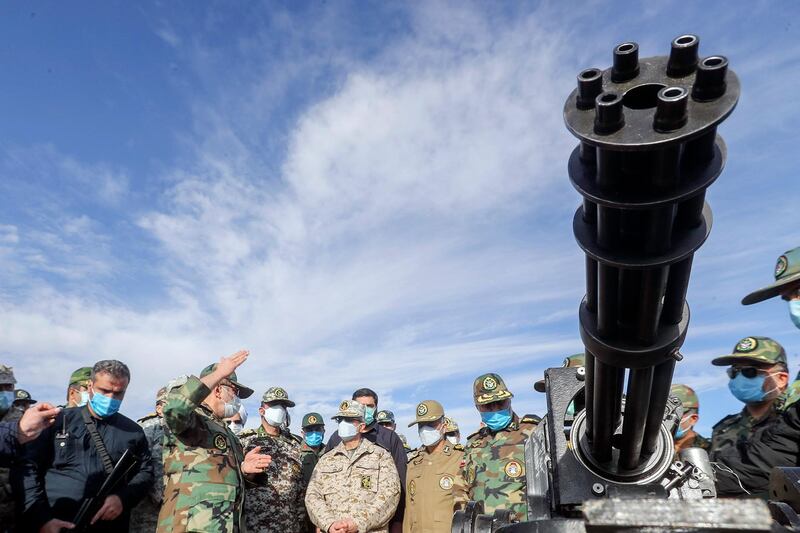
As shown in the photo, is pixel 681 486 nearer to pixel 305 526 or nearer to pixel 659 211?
pixel 659 211

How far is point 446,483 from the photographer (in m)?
7.52

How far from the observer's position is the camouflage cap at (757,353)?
5902 millimetres

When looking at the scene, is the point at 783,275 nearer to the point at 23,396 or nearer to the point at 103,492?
the point at 103,492

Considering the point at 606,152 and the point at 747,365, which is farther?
the point at 747,365

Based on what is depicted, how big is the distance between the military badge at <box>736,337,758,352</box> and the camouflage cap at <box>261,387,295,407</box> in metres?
5.93

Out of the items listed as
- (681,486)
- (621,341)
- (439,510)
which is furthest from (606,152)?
(439,510)

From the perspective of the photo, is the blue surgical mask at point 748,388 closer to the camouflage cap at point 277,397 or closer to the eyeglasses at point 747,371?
the eyeglasses at point 747,371

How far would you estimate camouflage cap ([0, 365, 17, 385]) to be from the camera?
21.9ft

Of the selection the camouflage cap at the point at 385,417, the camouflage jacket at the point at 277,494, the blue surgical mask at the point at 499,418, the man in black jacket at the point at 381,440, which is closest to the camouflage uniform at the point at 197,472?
the camouflage jacket at the point at 277,494

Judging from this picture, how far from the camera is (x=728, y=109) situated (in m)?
1.44

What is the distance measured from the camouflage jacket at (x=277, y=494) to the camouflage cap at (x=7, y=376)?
2757mm

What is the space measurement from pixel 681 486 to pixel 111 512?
203 inches

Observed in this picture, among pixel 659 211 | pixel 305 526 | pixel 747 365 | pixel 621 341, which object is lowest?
pixel 305 526

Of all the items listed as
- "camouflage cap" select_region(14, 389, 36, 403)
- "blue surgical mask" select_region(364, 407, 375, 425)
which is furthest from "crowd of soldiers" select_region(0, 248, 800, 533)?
"camouflage cap" select_region(14, 389, 36, 403)
